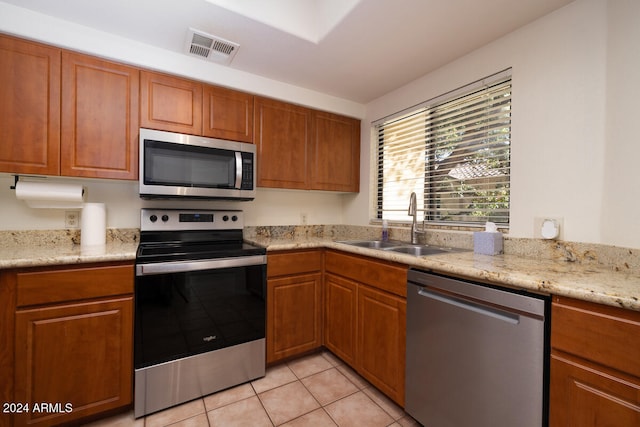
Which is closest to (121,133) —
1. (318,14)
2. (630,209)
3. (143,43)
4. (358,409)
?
(143,43)

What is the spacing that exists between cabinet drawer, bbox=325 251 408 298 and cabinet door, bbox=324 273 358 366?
7 cm

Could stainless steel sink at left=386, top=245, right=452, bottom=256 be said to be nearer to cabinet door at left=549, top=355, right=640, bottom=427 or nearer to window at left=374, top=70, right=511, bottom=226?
window at left=374, top=70, right=511, bottom=226

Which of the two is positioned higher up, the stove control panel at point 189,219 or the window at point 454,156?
the window at point 454,156

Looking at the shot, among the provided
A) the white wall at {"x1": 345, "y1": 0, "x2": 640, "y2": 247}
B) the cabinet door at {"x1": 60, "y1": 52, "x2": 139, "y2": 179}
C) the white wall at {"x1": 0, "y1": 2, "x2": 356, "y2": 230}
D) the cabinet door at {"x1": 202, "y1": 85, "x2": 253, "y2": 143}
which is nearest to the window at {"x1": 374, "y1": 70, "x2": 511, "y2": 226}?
the white wall at {"x1": 345, "y1": 0, "x2": 640, "y2": 247}

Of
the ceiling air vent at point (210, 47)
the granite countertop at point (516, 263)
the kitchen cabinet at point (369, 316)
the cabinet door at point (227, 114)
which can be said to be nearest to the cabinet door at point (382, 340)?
the kitchen cabinet at point (369, 316)

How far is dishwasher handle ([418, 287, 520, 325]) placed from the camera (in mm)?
1061

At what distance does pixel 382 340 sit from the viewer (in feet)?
5.42

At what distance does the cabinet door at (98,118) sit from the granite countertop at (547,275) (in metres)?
1.74

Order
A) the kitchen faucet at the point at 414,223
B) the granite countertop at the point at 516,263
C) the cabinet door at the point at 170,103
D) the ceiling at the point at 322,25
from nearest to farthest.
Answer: the granite countertop at the point at 516,263, the ceiling at the point at 322,25, the cabinet door at the point at 170,103, the kitchen faucet at the point at 414,223

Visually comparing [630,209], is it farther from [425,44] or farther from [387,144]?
[387,144]

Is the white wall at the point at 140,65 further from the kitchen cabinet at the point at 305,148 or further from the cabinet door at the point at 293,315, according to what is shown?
the cabinet door at the point at 293,315

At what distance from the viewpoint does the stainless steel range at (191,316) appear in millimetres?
1544

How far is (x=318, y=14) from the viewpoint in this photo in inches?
68.8

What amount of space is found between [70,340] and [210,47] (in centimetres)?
184
